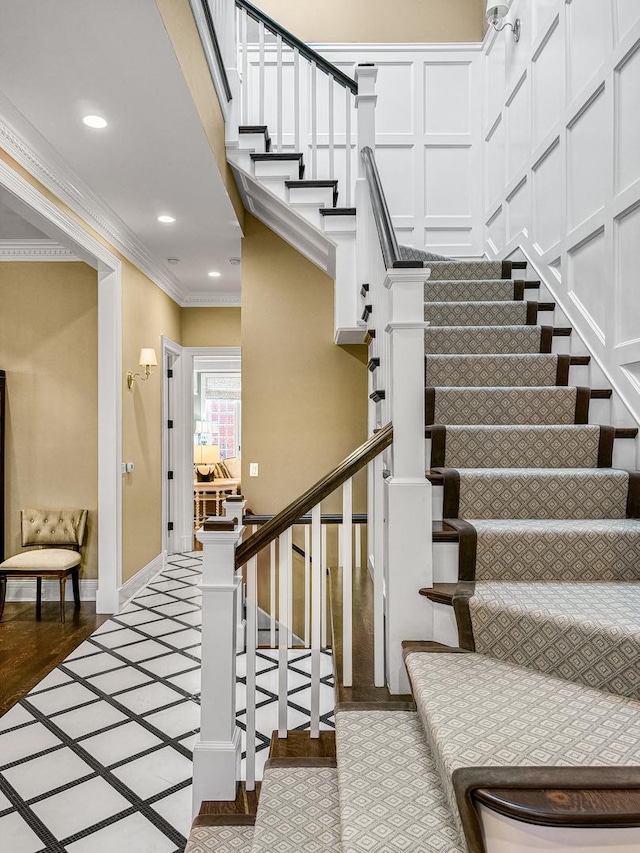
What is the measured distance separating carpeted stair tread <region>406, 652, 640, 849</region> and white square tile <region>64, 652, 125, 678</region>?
2356mm

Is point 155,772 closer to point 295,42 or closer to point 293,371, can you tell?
point 293,371

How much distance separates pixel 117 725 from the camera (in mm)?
2582

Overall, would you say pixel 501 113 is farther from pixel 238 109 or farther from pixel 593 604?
pixel 593 604

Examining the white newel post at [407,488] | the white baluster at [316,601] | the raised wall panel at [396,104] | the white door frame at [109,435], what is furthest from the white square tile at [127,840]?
the raised wall panel at [396,104]

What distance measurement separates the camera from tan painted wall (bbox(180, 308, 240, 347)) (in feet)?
21.7

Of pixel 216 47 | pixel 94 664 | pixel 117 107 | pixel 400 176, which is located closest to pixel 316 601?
pixel 94 664

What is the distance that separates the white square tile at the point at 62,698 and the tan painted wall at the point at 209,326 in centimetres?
434

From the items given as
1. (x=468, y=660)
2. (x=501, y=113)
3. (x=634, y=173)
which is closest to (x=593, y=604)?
(x=468, y=660)

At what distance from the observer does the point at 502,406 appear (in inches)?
97.4

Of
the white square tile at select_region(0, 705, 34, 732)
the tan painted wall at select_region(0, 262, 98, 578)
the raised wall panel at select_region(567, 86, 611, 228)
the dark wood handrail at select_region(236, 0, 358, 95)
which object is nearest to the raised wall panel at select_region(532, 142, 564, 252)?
the raised wall panel at select_region(567, 86, 611, 228)

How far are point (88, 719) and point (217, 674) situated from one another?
1324 mm

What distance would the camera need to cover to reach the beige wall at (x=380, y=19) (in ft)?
15.7

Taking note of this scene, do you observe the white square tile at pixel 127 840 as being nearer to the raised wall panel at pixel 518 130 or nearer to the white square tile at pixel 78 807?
the white square tile at pixel 78 807

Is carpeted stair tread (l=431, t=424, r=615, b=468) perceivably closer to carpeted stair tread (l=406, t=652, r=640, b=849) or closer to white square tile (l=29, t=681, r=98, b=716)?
carpeted stair tread (l=406, t=652, r=640, b=849)
